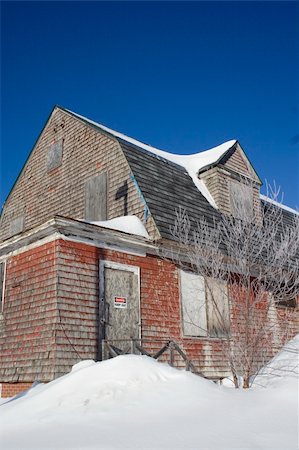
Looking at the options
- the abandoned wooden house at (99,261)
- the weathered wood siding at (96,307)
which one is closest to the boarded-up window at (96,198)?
the abandoned wooden house at (99,261)

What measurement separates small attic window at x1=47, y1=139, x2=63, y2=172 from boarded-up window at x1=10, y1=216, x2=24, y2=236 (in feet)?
7.37

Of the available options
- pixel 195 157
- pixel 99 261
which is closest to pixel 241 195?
pixel 195 157

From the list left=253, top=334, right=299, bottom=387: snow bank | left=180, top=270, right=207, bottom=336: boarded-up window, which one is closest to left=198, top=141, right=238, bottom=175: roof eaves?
left=180, top=270, right=207, bottom=336: boarded-up window

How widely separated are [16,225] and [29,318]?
26.3 feet

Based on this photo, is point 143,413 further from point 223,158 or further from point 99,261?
point 223,158

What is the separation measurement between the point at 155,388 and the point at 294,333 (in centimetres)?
1083

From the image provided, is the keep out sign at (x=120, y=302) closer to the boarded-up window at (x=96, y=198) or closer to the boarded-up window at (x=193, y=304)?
the boarded-up window at (x=193, y=304)

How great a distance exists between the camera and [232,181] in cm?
1702

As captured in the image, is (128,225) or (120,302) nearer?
(120,302)

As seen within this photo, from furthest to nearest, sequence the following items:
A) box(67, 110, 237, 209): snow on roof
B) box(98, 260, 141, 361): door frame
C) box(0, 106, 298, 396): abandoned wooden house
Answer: box(67, 110, 237, 209): snow on roof → box(98, 260, 141, 361): door frame → box(0, 106, 298, 396): abandoned wooden house

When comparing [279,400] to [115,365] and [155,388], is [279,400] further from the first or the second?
[115,365]

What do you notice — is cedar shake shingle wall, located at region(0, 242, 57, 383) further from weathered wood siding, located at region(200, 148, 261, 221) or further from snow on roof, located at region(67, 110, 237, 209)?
weathered wood siding, located at region(200, 148, 261, 221)

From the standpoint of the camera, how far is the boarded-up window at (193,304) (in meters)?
12.5

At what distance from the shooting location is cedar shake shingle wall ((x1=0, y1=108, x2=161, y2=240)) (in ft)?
44.9
